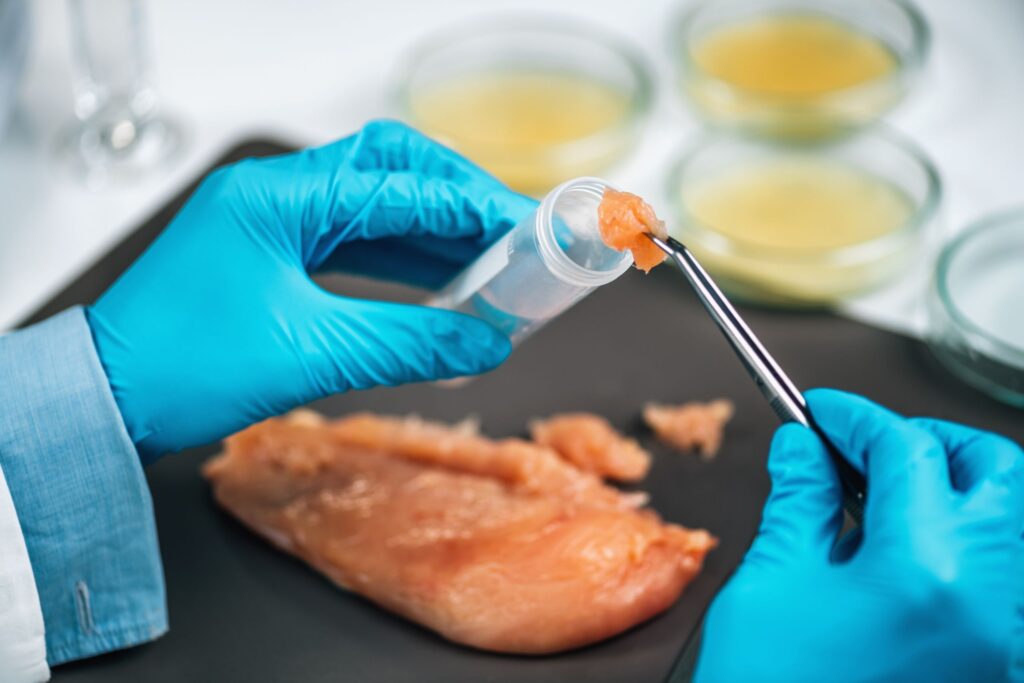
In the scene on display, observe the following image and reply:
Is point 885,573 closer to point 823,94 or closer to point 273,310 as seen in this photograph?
point 273,310

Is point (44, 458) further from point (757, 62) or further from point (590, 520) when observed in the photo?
point (757, 62)

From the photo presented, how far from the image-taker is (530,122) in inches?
94.1

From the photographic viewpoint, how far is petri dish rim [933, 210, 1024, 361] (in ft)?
6.15

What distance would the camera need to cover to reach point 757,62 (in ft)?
8.14

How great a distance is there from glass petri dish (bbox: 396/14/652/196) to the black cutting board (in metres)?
0.33

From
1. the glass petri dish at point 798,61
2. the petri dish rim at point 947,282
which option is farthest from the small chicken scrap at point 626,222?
the glass petri dish at point 798,61

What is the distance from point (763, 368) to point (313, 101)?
163 cm

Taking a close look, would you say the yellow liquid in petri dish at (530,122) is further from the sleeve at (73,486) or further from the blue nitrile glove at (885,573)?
the blue nitrile glove at (885,573)

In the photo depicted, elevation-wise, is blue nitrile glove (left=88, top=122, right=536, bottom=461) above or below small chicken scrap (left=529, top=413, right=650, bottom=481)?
above

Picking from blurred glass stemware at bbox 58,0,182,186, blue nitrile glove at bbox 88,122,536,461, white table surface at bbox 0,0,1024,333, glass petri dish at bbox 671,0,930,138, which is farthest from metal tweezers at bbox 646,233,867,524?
blurred glass stemware at bbox 58,0,182,186

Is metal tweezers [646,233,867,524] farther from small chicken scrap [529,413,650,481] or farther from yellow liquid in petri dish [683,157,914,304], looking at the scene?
yellow liquid in petri dish [683,157,914,304]

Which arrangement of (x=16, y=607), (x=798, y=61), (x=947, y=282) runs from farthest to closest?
(x=798, y=61) → (x=947, y=282) → (x=16, y=607)

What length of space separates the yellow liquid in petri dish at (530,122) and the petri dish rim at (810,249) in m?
0.18

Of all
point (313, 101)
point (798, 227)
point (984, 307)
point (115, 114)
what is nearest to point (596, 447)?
point (798, 227)
